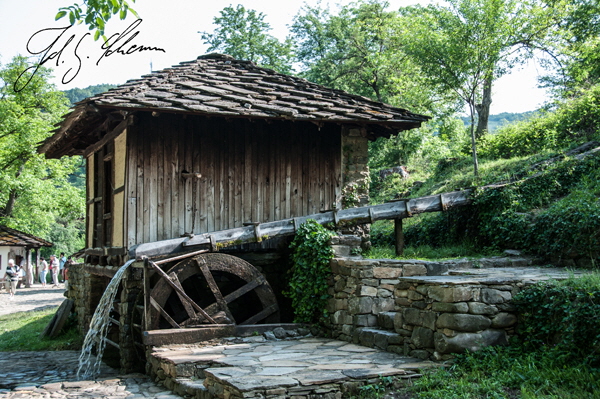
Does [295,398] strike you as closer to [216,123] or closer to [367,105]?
[216,123]

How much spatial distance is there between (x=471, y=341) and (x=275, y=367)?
1995mm

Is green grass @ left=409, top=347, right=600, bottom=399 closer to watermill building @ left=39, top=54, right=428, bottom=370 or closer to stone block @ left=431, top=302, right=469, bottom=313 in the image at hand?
stone block @ left=431, top=302, right=469, bottom=313

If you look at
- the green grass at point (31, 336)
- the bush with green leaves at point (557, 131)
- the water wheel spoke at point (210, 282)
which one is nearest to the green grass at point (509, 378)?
the water wheel spoke at point (210, 282)

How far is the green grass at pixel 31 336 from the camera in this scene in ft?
35.2

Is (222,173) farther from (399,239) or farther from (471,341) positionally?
(471,341)

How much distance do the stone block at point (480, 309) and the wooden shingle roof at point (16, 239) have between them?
22588 millimetres

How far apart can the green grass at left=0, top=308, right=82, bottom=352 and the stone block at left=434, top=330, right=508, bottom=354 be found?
8154 mm

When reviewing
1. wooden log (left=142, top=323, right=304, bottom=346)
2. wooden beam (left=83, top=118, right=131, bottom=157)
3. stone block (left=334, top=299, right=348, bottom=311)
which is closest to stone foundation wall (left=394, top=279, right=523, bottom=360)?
stone block (left=334, top=299, right=348, bottom=311)

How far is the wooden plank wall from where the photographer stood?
824 centimetres

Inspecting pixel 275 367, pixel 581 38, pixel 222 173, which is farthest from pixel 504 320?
pixel 581 38

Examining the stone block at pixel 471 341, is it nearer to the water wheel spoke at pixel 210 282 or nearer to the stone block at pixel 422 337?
the stone block at pixel 422 337

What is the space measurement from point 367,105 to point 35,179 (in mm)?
17395

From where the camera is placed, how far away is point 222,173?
8.84 metres

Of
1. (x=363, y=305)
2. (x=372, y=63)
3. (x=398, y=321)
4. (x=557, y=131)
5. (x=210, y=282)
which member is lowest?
(x=398, y=321)
